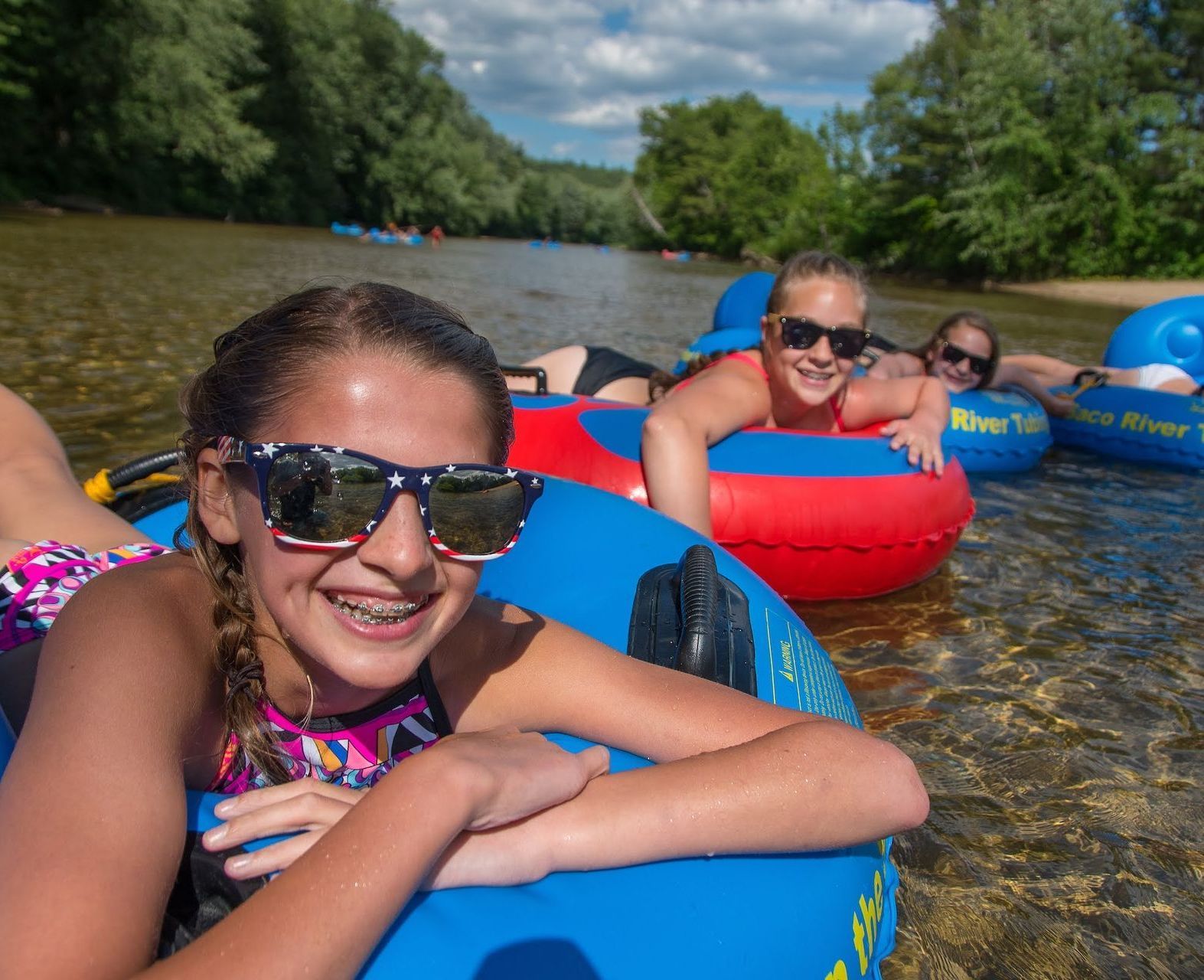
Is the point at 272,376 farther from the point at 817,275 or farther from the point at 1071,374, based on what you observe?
the point at 1071,374

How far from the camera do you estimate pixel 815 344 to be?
3.46 m

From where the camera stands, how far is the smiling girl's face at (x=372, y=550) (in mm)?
1236

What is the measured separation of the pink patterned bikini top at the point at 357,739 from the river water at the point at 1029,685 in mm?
680

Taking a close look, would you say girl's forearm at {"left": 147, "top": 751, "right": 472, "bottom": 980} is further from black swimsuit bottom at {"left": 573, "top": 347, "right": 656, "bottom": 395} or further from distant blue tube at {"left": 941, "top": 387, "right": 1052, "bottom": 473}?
distant blue tube at {"left": 941, "top": 387, "right": 1052, "bottom": 473}

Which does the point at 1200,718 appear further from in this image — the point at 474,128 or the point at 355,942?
the point at 474,128

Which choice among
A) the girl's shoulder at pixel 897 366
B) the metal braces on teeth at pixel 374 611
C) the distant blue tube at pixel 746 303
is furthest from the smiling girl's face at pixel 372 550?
the distant blue tube at pixel 746 303

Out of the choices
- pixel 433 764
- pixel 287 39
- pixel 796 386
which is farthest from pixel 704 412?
pixel 287 39

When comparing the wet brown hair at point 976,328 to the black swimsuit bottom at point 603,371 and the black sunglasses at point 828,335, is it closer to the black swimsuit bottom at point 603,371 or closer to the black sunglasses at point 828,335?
the black swimsuit bottom at point 603,371

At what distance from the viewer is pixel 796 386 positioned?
11.8 feet

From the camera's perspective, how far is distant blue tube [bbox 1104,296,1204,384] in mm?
6996

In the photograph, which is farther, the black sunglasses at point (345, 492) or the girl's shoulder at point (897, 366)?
the girl's shoulder at point (897, 366)

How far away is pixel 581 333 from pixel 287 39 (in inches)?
1074

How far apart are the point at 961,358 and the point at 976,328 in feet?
0.64

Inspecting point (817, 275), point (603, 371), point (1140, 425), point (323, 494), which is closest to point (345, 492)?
point (323, 494)
